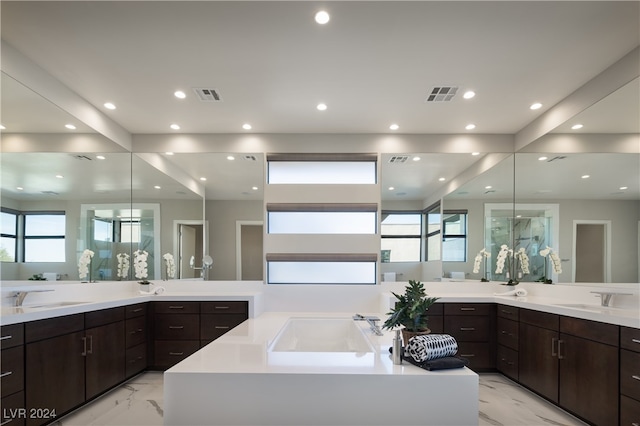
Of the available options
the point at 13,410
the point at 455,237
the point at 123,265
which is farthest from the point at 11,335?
the point at 455,237

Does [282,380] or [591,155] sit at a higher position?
[591,155]

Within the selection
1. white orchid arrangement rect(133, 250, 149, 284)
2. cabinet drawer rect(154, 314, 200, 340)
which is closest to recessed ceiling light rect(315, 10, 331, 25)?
cabinet drawer rect(154, 314, 200, 340)

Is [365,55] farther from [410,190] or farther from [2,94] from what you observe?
[2,94]

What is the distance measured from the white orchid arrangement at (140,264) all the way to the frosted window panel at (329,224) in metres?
1.55

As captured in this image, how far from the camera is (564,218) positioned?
11.7 feet

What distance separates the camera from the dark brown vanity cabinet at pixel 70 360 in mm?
2453

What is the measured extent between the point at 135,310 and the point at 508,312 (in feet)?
12.3

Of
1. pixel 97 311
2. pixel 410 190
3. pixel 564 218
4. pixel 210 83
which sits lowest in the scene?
pixel 97 311

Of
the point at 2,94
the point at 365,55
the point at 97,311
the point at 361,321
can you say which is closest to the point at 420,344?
the point at 361,321

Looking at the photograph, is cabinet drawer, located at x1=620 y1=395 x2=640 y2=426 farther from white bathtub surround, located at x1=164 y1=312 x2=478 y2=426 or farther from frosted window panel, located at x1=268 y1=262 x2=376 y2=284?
frosted window panel, located at x1=268 y1=262 x2=376 y2=284

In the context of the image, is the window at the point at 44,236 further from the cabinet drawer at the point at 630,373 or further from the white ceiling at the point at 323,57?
the cabinet drawer at the point at 630,373

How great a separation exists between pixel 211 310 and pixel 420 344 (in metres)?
2.55

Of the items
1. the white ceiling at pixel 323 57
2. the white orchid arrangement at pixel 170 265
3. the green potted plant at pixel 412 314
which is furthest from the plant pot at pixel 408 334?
the white orchid arrangement at pixel 170 265

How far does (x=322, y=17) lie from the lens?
2262 millimetres
